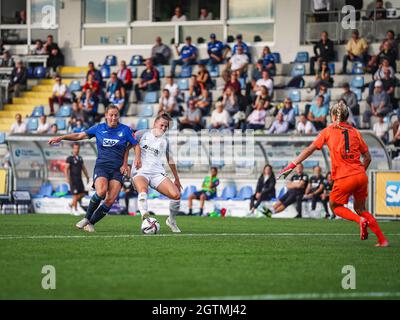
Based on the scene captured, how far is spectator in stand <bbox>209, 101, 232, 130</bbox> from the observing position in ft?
98.0

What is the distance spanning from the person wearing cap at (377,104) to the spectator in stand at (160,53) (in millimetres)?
8612

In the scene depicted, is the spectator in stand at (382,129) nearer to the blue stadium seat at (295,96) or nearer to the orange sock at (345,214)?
the blue stadium seat at (295,96)

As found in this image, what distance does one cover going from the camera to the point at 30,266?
38.6 ft

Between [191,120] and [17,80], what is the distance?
8560 mm

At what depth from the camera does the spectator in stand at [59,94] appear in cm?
3438

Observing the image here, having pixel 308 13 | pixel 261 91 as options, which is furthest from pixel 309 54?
pixel 261 91

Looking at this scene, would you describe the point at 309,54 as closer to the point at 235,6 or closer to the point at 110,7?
the point at 235,6

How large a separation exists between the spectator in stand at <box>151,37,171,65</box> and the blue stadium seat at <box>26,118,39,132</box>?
465cm

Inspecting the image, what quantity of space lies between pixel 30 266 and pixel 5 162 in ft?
63.8

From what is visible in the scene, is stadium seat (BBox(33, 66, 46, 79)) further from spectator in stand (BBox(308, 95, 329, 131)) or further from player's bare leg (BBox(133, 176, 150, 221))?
player's bare leg (BBox(133, 176, 150, 221))

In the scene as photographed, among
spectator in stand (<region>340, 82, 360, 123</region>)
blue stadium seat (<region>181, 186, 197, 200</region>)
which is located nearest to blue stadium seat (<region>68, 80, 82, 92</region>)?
blue stadium seat (<region>181, 186, 197, 200</region>)

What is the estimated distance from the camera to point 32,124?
1320 inches

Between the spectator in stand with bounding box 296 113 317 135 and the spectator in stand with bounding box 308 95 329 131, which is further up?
the spectator in stand with bounding box 308 95 329 131

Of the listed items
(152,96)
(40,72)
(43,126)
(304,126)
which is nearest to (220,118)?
(304,126)
